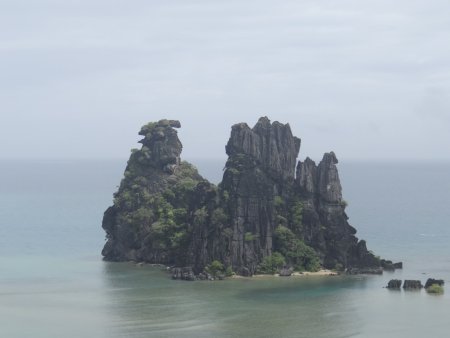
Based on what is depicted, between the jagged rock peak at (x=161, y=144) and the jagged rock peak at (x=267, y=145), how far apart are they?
34.5ft

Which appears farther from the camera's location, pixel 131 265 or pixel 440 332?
pixel 131 265

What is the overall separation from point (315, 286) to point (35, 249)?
3812cm

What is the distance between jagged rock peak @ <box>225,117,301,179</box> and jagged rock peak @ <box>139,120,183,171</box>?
10.5 m

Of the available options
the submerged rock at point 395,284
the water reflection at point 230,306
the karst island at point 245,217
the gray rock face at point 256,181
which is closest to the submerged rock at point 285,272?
the karst island at point 245,217

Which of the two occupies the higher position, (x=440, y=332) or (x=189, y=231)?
(x=189, y=231)

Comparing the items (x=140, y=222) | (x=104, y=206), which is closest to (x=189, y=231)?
(x=140, y=222)

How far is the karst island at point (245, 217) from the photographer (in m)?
107

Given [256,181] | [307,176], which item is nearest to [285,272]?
[256,181]

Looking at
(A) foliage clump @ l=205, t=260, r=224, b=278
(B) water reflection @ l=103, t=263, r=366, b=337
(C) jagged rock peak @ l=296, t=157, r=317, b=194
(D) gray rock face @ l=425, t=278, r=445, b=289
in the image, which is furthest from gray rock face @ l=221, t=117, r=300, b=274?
(D) gray rock face @ l=425, t=278, r=445, b=289

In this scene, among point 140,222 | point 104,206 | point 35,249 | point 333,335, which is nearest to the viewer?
point 333,335

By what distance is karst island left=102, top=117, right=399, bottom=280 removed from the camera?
106812 millimetres

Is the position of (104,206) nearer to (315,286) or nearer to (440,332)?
(315,286)

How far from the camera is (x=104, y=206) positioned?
643ft

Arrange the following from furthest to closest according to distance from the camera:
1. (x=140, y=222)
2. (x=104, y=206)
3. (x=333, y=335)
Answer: (x=104, y=206)
(x=140, y=222)
(x=333, y=335)
